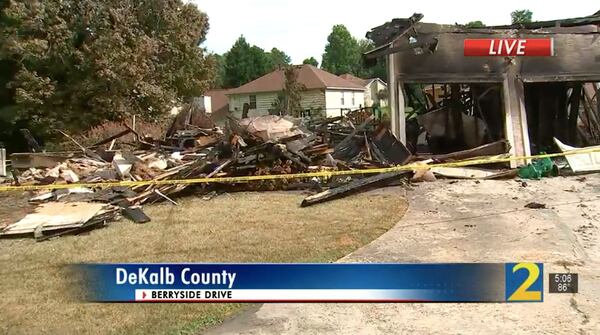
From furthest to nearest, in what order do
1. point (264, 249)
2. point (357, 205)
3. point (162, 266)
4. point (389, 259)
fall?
point (357, 205)
point (264, 249)
point (389, 259)
point (162, 266)

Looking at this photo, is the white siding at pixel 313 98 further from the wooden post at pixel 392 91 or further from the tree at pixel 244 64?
the wooden post at pixel 392 91

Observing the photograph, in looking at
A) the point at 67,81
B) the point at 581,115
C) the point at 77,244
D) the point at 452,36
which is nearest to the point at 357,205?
the point at 77,244

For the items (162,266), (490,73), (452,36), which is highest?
(452,36)

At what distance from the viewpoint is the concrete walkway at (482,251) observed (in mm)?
4559

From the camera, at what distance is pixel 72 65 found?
89.3 feet

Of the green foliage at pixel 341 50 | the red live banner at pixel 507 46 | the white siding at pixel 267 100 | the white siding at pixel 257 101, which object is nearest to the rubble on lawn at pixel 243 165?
the red live banner at pixel 507 46

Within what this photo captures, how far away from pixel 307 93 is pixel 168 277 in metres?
47.9

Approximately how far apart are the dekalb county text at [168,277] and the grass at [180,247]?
1186 millimetres

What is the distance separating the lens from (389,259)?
21.1 ft

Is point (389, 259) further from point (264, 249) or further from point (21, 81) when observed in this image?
point (21, 81)

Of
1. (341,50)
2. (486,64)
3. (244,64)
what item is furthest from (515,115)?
(341,50)

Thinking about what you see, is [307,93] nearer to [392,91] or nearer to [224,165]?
[392,91]

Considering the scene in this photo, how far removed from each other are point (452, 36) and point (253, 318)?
10.3m

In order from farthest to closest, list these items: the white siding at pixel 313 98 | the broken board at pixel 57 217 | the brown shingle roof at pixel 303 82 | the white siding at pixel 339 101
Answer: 1. the brown shingle roof at pixel 303 82
2. the white siding at pixel 313 98
3. the white siding at pixel 339 101
4. the broken board at pixel 57 217
